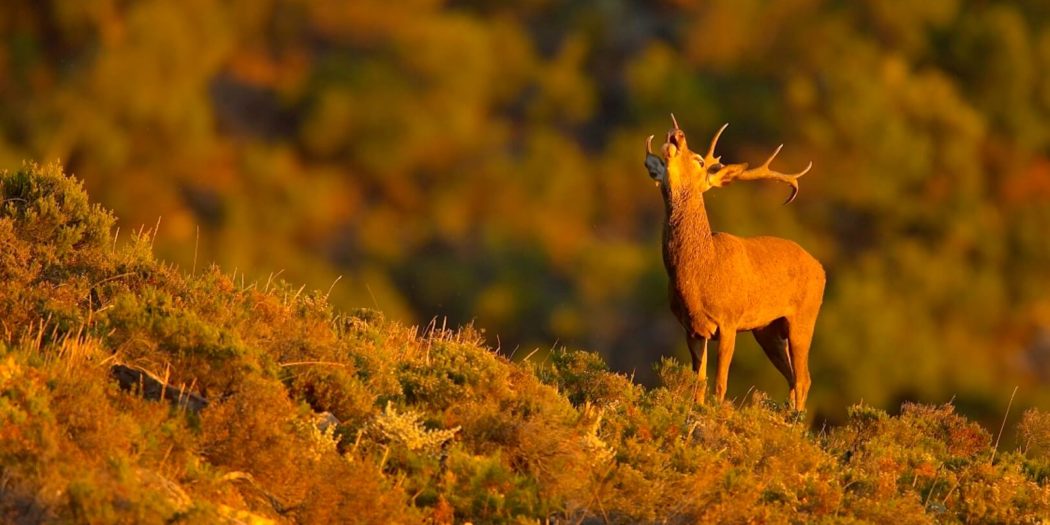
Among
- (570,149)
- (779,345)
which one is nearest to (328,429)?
(779,345)

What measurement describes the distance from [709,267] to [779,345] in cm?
194

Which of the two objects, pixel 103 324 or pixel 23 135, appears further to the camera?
pixel 23 135

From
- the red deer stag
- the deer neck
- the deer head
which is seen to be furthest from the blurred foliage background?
the deer neck

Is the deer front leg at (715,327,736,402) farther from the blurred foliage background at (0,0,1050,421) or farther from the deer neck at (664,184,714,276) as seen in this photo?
the blurred foliage background at (0,0,1050,421)

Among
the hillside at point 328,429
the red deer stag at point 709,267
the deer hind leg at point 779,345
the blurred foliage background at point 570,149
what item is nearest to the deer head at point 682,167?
the red deer stag at point 709,267

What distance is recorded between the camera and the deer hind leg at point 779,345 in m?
16.5

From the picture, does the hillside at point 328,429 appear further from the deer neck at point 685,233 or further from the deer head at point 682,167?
the deer head at point 682,167

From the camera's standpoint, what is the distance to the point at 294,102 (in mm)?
52906

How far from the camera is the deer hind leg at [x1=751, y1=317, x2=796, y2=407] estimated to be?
1645 centimetres

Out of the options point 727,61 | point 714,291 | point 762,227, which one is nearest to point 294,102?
point 727,61

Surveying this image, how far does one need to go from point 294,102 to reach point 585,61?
877 cm

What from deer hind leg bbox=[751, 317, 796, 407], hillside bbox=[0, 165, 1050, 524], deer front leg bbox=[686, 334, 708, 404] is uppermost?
deer hind leg bbox=[751, 317, 796, 407]

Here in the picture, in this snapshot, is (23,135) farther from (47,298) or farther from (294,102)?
(47,298)

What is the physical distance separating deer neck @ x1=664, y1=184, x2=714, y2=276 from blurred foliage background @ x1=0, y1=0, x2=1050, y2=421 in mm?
20307
